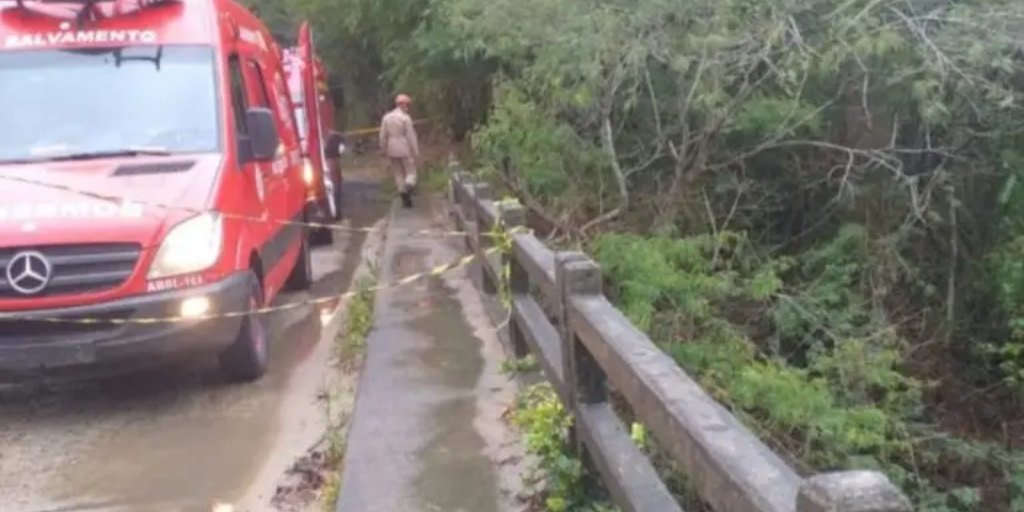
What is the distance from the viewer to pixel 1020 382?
9.62 meters

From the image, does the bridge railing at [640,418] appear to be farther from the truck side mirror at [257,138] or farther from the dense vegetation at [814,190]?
the truck side mirror at [257,138]

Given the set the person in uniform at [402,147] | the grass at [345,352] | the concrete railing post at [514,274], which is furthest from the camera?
the person in uniform at [402,147]

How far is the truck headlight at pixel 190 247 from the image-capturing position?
6.81m

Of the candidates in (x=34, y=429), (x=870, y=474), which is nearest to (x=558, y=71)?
(x=34, y=429)

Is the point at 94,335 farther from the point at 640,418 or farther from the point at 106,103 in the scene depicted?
the point at 640,418

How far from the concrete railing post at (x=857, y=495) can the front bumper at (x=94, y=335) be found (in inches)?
204

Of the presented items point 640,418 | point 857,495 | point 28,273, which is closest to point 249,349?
point 28,273

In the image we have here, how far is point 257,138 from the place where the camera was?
7918mm

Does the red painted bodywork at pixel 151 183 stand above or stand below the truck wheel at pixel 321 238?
above

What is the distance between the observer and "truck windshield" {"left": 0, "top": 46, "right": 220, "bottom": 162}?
7617mm

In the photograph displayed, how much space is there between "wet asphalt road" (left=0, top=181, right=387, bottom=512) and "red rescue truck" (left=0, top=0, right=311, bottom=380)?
365 millimetres

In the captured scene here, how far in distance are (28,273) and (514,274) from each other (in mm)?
2596

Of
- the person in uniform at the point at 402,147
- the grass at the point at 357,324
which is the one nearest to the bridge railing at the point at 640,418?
the grass at the point at 357,324

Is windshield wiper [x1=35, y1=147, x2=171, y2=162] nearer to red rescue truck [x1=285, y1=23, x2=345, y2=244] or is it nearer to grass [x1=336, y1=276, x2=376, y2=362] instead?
grass [x1=336, y1=276, x2=376, y2=362]
